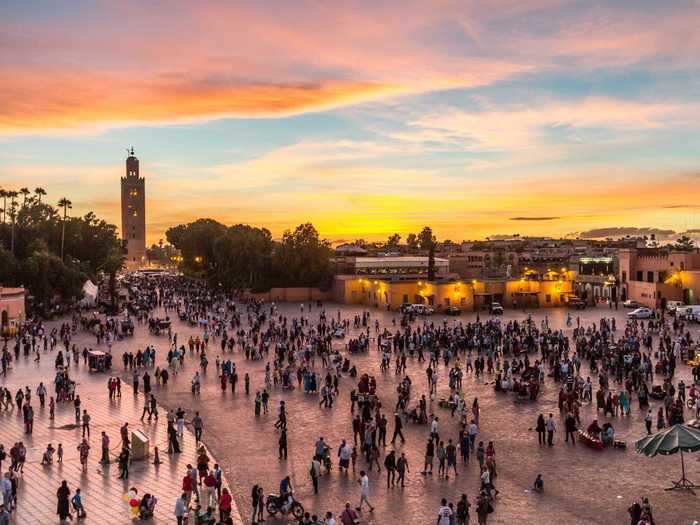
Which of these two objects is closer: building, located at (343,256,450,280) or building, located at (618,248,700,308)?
building, located at (618,248,700,308)

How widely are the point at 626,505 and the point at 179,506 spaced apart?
→ 9.44 metres

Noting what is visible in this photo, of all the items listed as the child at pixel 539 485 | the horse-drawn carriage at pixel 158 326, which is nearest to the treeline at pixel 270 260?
the horse-drawn carriage at pixel 158 326

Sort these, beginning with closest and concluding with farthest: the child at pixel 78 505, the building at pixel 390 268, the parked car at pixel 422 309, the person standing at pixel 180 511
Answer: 1. the person standing at pixel 180 511
2. the child at pixel 78 505
3. the parked car at pixel 422 309
4. the building at pixel 390 268

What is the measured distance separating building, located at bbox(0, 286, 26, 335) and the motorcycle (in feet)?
111

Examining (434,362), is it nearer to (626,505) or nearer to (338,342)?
(338,342)

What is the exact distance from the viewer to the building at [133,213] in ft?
543

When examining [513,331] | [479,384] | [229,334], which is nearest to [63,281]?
[229,334]

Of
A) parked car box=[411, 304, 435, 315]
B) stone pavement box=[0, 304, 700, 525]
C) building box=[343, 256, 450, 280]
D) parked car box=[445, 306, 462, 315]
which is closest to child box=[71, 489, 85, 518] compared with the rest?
stone pavement box=[0, 304, 700, 525]

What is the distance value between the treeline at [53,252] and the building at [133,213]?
6551 centimetres

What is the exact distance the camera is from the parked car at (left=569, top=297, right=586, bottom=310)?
60.3m

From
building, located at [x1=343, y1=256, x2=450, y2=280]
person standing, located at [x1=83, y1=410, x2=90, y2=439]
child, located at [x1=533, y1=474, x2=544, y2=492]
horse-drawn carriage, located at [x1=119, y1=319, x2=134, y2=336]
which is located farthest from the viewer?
building, located at [x1=343, y1=256, x2=450, y2=280]

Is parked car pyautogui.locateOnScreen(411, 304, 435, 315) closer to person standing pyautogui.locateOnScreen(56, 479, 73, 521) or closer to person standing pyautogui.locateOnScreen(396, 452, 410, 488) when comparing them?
person standing pyautogui.locateOnScreen(396, 452, 410, 488)

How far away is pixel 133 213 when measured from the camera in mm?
166000

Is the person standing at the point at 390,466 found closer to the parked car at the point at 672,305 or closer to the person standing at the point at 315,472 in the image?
the person standing at the point at 315,472
